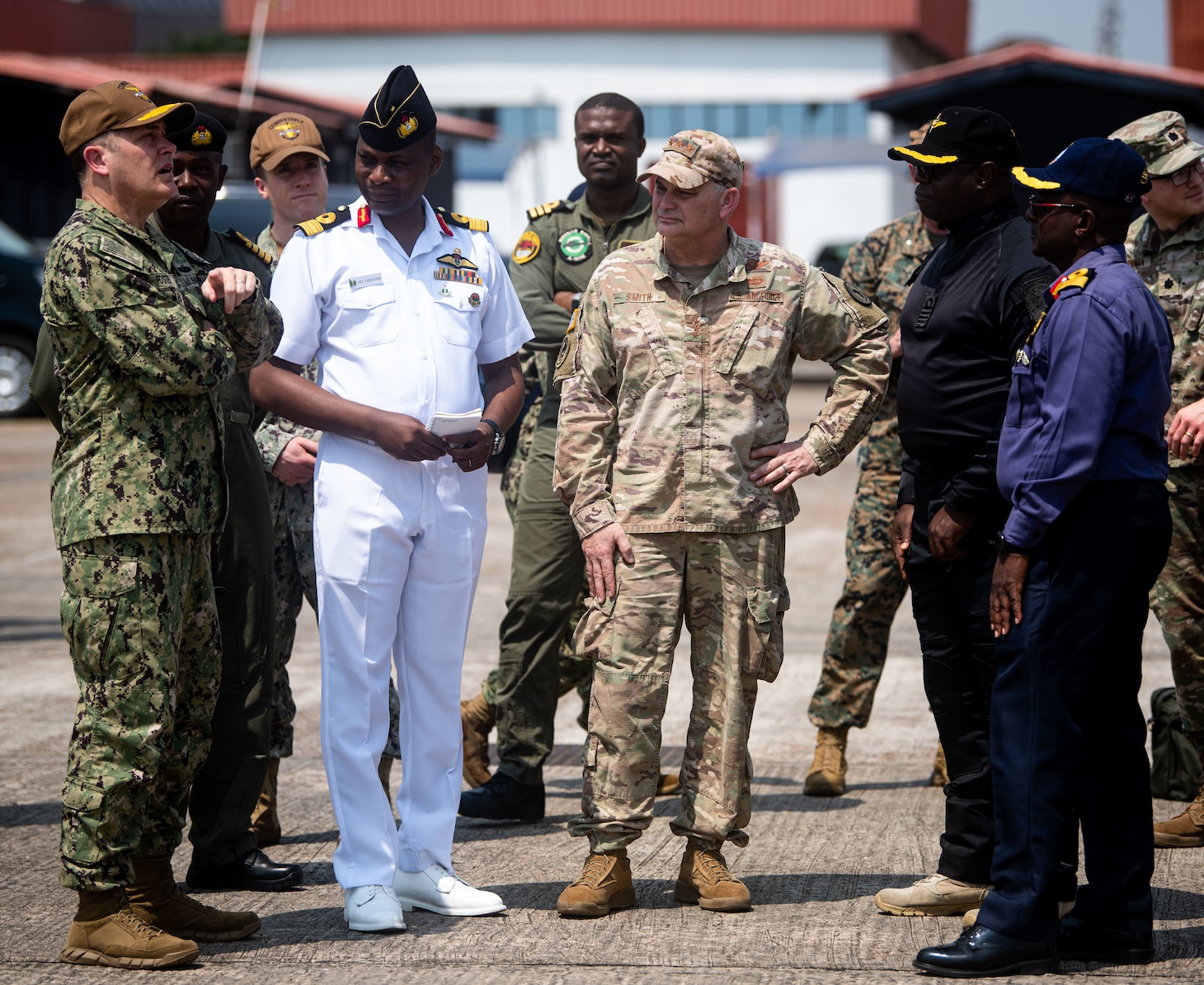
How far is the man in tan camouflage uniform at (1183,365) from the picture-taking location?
208 inches

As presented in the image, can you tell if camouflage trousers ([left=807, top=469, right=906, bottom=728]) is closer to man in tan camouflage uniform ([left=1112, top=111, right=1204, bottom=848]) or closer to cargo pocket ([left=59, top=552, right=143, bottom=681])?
man in tan camouflage uniform ([left=1112, top=111, right=1204, bottom=848])

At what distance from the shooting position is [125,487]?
154 inches

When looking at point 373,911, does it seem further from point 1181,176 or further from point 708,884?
point 1181,176

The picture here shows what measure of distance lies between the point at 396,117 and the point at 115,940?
2302 mm

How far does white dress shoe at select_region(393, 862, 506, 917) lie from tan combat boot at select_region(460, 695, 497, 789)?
4.73 feet

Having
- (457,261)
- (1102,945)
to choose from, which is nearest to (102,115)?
(457,261)

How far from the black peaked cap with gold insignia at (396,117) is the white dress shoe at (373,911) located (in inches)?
81.4

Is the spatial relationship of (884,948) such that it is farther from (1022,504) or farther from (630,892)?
(1022,504)

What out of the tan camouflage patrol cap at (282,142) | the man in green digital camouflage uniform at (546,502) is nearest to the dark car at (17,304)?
the tan camouflage patrol cap at (282,142)

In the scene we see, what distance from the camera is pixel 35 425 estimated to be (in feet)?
62.2

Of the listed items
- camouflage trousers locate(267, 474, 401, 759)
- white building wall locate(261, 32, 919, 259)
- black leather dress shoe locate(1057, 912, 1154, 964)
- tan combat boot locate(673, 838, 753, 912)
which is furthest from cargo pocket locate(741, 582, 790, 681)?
white building wall locate(261, 32, 919, 259)

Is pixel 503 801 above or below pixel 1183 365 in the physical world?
below

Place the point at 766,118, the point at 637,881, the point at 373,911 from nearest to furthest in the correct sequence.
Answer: the point at 373,911 < the point at 637,881 < the point at 766,118

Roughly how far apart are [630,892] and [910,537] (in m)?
1.30
